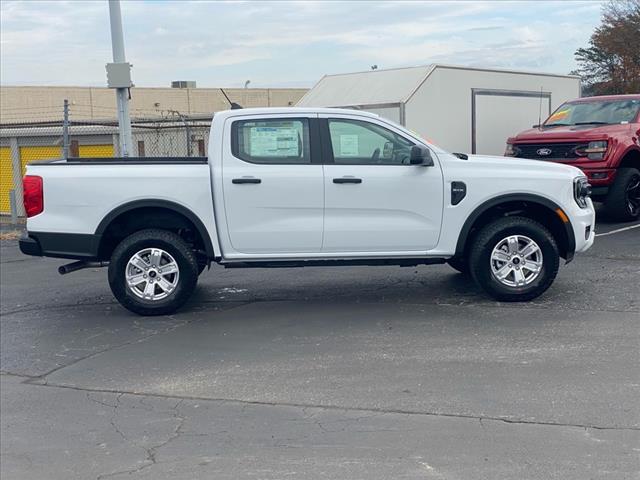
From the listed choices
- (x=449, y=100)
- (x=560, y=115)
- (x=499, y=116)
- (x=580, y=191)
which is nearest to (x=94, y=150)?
(x=449, y=100)

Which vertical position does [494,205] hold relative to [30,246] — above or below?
above

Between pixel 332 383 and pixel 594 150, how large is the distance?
8286 millimetres

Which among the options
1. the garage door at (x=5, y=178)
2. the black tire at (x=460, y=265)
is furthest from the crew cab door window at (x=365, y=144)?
the garage door at (x=5, y=178)

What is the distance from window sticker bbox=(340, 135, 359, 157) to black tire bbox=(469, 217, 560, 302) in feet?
4.82

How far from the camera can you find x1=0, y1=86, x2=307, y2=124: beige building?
130 ft

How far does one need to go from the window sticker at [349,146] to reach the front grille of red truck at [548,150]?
6014mm

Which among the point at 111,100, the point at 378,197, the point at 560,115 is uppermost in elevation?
the point at 111,100

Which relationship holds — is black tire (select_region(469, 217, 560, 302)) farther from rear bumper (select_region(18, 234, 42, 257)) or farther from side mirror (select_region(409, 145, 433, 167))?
rear bumper (select_region(18, 234, 42, 257))

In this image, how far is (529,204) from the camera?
8148 mm

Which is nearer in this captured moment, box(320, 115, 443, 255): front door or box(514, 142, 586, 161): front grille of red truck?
box(320, 115, 443, 255): front door

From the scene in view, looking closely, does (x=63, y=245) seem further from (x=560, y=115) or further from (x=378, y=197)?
(x=560, y=115)

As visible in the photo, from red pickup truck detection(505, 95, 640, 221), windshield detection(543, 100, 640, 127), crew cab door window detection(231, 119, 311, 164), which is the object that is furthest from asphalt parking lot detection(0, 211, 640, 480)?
windshield detection(543, 100, 640, 127)

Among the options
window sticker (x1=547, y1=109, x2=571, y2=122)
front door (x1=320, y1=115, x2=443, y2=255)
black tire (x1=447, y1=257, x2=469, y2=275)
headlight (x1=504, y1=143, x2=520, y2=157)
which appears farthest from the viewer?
window sticker (x1=547, y1=109, x2=571, y2=122)

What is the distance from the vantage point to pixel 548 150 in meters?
13.1
